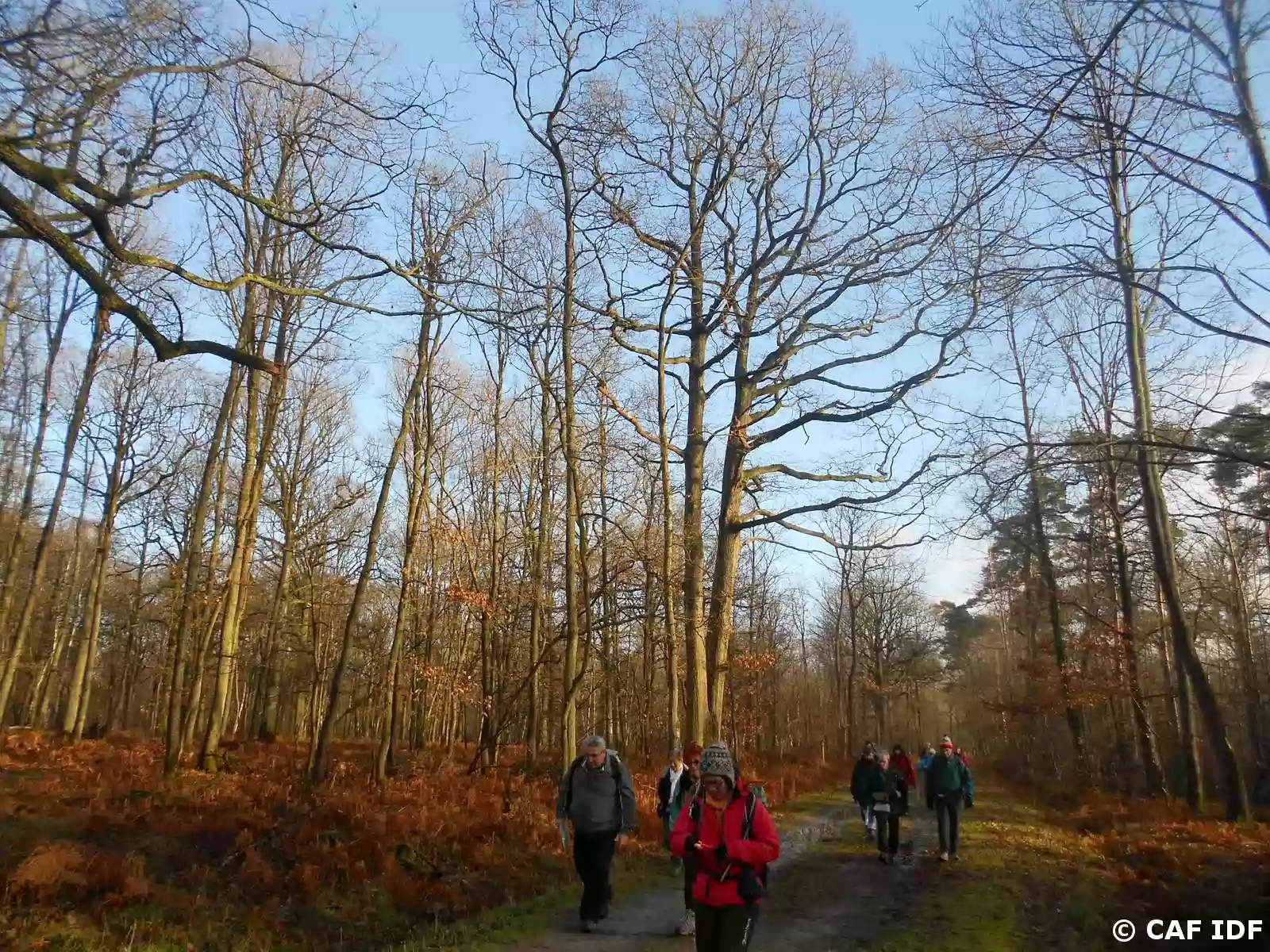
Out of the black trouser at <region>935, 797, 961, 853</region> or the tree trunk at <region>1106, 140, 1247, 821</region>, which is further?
the tree trunk at <region>1106, 140, 1247, 821</region>

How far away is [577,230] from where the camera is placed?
14297mm

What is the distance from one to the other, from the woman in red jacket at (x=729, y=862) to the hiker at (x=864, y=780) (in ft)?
29.3

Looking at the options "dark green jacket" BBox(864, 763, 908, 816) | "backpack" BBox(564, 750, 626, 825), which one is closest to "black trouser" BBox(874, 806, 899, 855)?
"dark green jacket" BBox(864, 763, 908, 816)

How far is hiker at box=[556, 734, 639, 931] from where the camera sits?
7.14 metres

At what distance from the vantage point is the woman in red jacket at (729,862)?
454 cm

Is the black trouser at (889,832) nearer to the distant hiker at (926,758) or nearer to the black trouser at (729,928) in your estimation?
the distant hiker at (926,758)

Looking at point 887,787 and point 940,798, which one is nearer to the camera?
point 940,798

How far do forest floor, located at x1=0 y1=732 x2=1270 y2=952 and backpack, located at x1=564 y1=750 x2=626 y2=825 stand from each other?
1.00 metres

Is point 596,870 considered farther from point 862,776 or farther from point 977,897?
point 862,776

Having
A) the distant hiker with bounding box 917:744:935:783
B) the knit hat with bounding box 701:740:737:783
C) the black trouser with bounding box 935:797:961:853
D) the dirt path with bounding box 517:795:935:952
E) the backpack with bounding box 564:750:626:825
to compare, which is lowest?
the dirt path with bounding box 517:795:935:952

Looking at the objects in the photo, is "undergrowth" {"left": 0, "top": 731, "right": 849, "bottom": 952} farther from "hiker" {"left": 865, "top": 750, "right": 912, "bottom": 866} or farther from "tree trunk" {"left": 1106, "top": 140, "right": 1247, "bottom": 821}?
"tree trunk" {"left": 1106, "top": 140, "right": 1247, "bottom": 821}

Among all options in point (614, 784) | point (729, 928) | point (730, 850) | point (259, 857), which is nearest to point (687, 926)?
point (614, 784)

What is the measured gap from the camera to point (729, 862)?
15.1 feet

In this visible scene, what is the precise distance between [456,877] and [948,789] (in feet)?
21.6
